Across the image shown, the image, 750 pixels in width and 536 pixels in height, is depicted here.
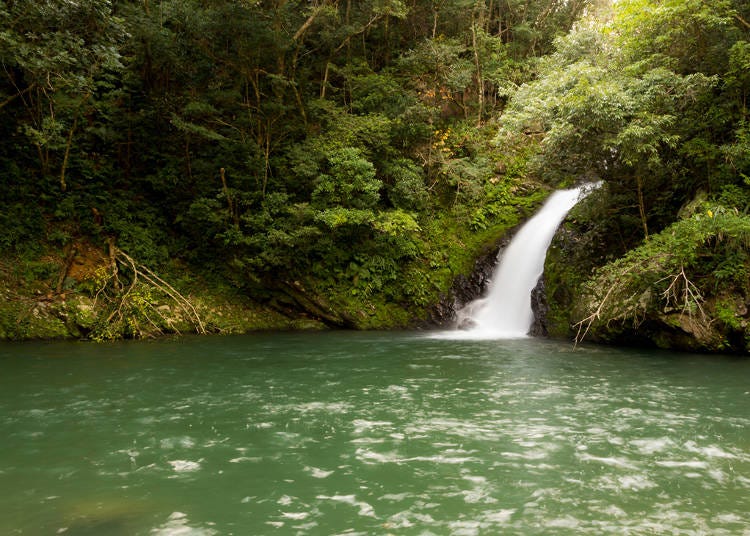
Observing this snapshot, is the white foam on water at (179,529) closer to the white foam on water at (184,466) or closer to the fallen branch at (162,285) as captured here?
the white foam on water at (184,466)

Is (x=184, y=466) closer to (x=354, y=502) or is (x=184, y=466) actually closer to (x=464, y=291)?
(x=354, y=502)

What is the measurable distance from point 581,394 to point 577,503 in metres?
3.78

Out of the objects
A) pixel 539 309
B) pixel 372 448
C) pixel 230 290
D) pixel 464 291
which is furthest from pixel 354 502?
pixel 464 291

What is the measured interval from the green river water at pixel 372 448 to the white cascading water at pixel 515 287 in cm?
513

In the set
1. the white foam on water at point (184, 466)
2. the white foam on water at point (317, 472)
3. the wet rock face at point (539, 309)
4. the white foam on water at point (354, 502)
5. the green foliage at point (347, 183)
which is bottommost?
the white foam on water at point (184, 466)

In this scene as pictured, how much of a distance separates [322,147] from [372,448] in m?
11.6

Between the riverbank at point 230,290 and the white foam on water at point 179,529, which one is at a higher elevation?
the riverbank at point 230,290

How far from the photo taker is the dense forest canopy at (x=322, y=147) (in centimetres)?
1195

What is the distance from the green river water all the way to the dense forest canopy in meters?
5.25

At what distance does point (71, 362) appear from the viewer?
974 cm

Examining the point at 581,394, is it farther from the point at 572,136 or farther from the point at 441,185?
the point at 441,185

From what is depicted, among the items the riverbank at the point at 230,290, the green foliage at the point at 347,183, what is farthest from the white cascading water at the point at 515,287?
the green foliage at the point at 347,183

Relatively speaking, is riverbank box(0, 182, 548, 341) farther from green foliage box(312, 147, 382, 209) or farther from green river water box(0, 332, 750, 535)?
green river water box(0, 332, 750, 535)

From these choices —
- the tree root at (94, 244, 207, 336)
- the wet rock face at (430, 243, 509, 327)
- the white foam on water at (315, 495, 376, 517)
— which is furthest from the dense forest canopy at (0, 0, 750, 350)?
the white foam on water at (315, 495, 376, 517)
